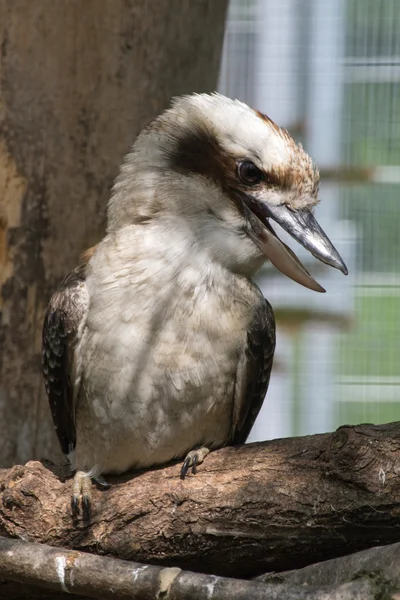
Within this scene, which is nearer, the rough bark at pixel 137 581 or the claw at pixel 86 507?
the rough bark at pixel 137 581

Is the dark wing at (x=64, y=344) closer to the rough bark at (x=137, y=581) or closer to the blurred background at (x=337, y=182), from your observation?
the rough bark at (x=137, y=581)

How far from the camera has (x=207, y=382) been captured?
8.97ft

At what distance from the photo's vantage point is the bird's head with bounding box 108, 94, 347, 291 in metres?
2.65

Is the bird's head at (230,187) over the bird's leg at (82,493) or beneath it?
over

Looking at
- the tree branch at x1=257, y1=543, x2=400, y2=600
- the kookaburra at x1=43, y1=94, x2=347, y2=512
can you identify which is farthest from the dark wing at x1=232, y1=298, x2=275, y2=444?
the tree branch at x1=257, y1=543, x2=400, y2=600

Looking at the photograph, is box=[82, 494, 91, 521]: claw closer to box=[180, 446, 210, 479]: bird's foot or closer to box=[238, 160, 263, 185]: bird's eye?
box=[180, 446, 210, 479]: bird's foot

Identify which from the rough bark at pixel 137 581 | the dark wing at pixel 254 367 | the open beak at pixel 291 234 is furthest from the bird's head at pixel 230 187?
the rough bark at pixel 137 581

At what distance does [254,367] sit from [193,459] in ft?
1.09

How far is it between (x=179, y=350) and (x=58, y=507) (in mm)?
517

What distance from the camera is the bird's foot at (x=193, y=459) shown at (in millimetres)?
2660

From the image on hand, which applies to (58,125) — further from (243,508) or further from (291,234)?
(243,508)

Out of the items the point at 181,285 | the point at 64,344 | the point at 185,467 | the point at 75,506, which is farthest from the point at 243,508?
the point at 64,344

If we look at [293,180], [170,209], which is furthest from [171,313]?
[293,180]

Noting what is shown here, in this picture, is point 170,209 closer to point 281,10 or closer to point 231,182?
point 231,182
